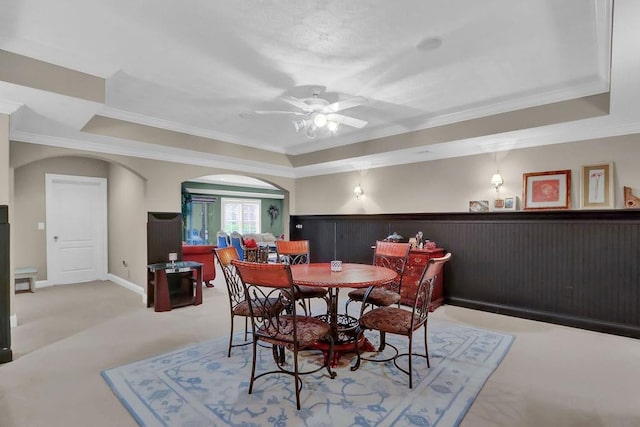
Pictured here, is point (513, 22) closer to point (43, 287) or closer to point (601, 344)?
point (601, 344)

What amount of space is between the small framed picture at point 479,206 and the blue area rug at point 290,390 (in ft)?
6.61

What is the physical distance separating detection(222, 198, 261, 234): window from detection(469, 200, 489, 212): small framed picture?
9.13m

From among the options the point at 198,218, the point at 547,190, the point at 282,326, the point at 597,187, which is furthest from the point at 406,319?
the point at 198,218

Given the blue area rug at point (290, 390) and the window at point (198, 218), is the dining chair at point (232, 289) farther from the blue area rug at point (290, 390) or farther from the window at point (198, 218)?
the window at point (198, 218)

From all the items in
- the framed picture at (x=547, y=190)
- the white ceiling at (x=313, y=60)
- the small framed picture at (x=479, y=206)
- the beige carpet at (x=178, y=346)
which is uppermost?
the white ceiling at (x=313, y=60)

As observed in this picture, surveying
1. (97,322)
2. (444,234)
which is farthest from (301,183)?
(97,322)

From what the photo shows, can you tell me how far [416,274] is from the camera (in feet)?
15.2

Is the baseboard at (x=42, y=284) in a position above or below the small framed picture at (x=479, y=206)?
below

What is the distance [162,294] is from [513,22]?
191 inches

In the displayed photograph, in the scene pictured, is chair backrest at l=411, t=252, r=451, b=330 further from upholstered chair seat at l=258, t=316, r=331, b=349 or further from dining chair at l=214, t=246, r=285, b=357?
dining chair at l=214, t=246, r=285, b=357

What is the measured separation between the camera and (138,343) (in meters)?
3.34

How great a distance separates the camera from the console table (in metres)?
4.49

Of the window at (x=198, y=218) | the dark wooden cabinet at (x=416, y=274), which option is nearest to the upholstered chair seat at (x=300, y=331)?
the dark wooden cabinet at (x=416, y=274)

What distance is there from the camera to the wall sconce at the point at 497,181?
436 centimetres
